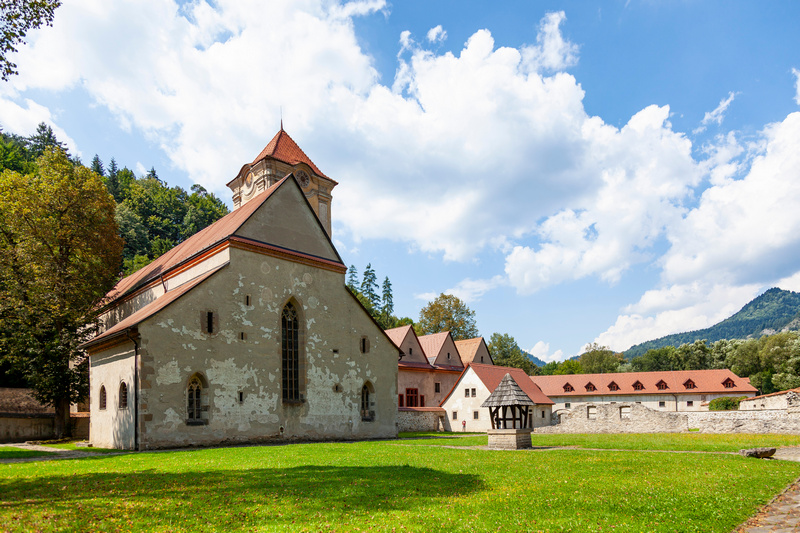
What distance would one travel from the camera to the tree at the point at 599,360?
10219 cm

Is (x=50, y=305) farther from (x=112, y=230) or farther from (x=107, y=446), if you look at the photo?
(x=107, y=446)

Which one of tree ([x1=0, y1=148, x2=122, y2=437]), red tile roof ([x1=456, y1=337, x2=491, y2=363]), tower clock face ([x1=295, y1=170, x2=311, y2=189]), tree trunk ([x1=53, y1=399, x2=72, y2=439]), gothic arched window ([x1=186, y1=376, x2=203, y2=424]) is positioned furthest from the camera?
red tile roof ([x1=456, y1=337, x2=491, y2=363])

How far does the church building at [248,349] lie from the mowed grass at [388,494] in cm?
647

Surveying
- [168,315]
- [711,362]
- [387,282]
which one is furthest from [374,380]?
[711,362]

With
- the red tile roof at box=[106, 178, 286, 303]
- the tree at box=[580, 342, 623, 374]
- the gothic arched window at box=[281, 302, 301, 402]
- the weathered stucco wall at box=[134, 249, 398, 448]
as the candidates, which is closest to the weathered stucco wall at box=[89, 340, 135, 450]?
the weathered stucco wall at box=[134, 249, 398, 448]

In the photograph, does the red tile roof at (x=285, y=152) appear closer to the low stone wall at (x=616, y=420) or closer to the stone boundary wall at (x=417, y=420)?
the stone boundary wall at (x=417, y=420)

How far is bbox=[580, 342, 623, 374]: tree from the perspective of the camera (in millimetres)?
102188

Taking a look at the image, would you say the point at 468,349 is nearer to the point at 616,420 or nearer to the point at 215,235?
the point at 616,420

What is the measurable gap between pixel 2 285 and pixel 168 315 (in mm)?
17120

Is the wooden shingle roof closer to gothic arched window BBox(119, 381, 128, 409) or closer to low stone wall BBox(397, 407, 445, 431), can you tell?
Answer: gothic arched window BBox(119, 381, 128, 409)

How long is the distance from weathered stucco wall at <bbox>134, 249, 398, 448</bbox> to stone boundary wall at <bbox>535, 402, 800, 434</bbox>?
589 inches

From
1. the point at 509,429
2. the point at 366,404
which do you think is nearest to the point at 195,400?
the point at 366,404

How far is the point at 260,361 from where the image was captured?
24969mm

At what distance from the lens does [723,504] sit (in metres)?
8.73
